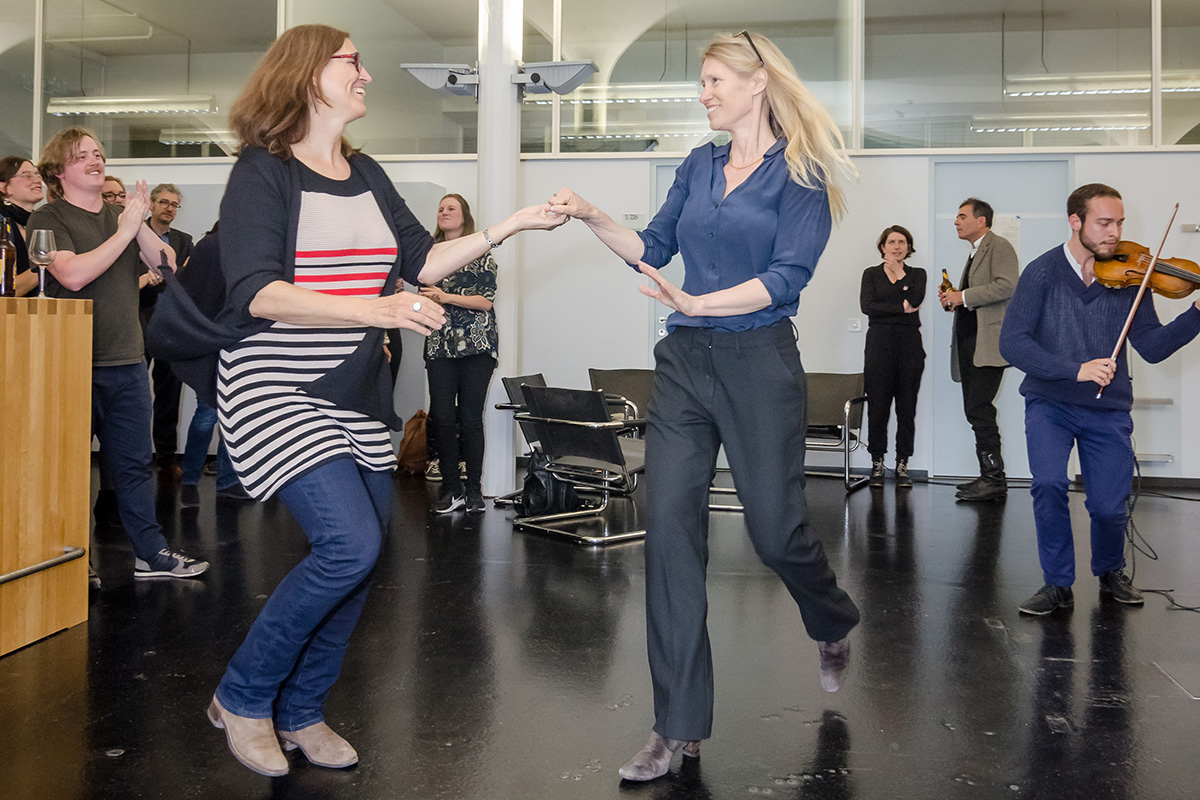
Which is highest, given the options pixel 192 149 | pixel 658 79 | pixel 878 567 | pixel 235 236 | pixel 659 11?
pixel 659 11

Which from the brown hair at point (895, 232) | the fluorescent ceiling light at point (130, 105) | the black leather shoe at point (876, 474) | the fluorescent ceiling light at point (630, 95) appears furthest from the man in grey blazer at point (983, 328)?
the fluorescent ceiling light at point (130, 105)

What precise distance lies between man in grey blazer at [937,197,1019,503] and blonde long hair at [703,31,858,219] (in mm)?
4466

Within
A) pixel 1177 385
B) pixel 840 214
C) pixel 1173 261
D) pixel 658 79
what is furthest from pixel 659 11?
pixel 840 214

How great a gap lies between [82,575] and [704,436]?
7.79 ft

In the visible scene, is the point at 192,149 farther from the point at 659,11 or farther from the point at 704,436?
the point at 704,436

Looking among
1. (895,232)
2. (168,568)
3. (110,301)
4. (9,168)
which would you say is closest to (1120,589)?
(168,568)

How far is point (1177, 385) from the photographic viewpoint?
754 centimetres

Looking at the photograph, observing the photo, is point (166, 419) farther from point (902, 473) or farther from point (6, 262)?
point (902, 473)

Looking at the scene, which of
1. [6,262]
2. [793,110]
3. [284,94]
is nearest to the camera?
[284,94]

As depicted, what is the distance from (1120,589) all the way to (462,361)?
11.0ft

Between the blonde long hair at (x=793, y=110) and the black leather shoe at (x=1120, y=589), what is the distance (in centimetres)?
236

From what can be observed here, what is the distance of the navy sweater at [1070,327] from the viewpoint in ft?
12.2

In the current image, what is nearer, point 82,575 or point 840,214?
point 840,214

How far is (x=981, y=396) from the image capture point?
6.67 meters
